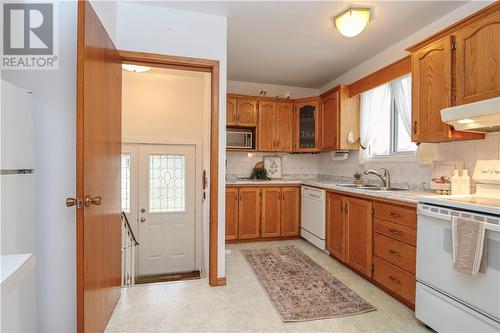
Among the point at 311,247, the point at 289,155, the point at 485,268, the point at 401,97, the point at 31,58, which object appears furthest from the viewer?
the point at 289,155

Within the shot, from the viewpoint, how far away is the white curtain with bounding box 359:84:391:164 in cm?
337

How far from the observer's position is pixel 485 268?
5.00ft

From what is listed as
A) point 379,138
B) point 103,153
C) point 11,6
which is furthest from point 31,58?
point 379,138

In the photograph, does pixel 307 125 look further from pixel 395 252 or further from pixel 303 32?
pixel 395 252

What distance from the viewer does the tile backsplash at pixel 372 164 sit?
2232 millimetres

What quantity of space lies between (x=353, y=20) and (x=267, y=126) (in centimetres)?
219

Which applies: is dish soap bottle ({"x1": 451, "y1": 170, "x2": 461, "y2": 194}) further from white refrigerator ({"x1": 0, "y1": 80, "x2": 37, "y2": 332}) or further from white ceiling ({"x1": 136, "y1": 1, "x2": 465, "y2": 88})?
white refrigerator ({"x1": 0, "y1": 80, "x2": 37, "y2": 332})

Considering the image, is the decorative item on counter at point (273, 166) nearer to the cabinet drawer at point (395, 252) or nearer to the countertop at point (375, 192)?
the countertop at point (375, 192)

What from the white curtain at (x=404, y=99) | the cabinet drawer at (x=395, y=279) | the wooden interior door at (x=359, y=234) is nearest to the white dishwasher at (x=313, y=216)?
the wooden interior door at (x=359, y=234)

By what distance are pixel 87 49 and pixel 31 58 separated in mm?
472

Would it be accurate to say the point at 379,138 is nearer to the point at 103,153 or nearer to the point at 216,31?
the point at 216,31

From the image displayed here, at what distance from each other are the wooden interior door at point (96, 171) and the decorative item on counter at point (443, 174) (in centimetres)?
281

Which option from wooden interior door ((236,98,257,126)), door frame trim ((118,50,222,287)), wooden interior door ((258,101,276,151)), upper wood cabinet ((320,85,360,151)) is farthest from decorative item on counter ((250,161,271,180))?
door frame trim ((118,50,222,287))

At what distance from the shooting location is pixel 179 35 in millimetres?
2496
